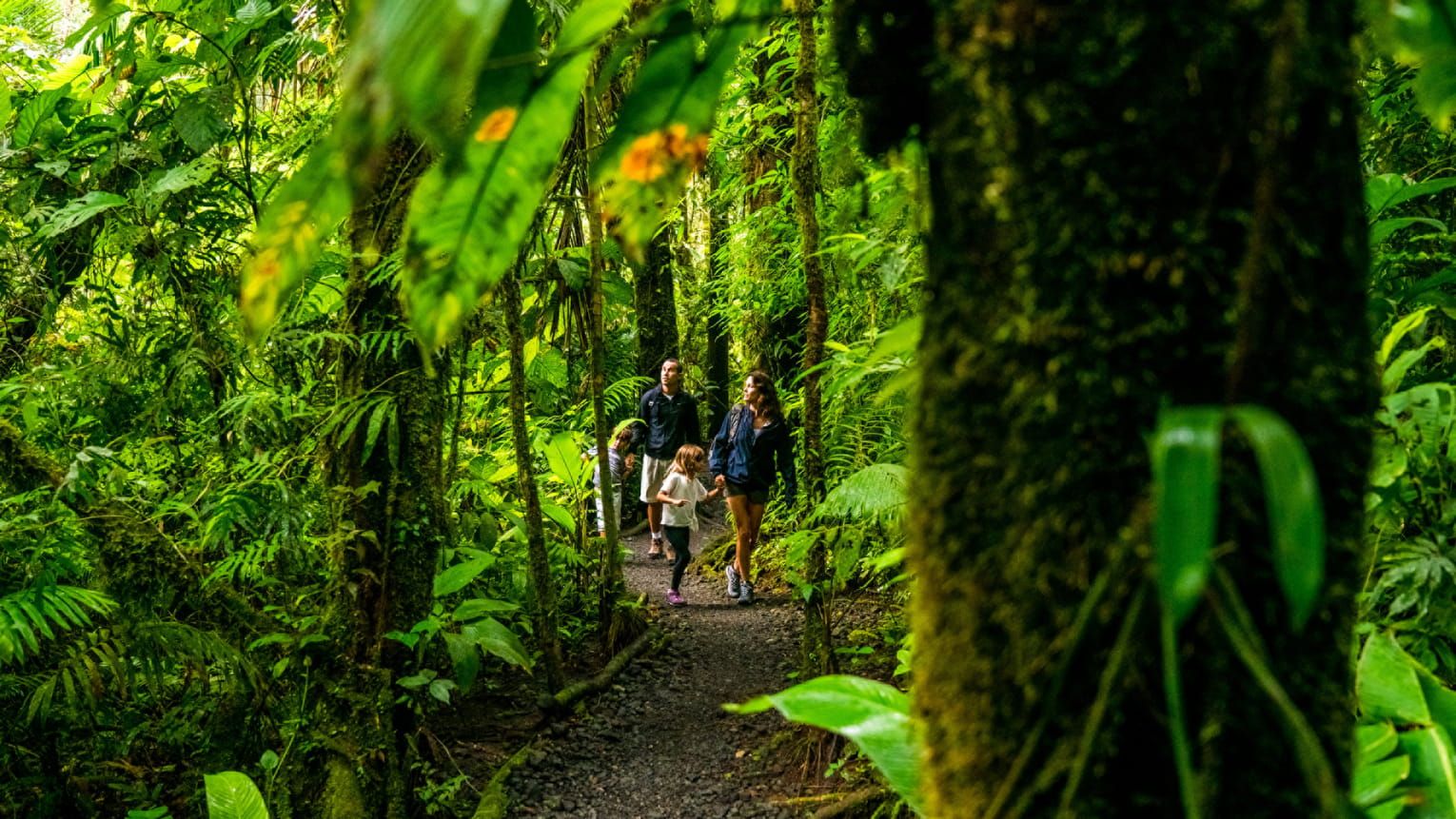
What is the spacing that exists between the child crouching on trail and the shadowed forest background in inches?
102

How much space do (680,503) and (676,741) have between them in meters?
3.03

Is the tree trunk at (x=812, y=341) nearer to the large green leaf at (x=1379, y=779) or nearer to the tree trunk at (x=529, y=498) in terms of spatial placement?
the tree trunk at (x=529, y=498)

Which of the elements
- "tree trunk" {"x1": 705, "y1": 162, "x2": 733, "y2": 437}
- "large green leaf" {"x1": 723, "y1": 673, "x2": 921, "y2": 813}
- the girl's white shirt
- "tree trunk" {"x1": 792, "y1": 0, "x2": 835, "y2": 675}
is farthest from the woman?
"large green leaf" {"x1": 723, "y1": 673, "x2": 921, "y2": 813}

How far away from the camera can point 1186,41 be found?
1.63ft

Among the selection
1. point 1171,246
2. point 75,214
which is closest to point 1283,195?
point 1171,246

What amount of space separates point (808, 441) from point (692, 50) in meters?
3.85

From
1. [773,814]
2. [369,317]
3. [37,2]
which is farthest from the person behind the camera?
[37,2]

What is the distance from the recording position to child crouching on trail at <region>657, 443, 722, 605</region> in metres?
7.78

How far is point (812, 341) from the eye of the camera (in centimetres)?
454

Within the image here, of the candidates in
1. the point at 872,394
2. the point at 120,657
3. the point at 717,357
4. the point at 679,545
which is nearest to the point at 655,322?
the point at 717,357

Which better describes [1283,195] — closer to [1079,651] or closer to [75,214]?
[1079,651]

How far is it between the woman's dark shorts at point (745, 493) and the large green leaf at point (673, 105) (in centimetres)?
655

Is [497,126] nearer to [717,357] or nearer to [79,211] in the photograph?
[79,211]

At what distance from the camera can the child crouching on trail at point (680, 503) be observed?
7.78m
